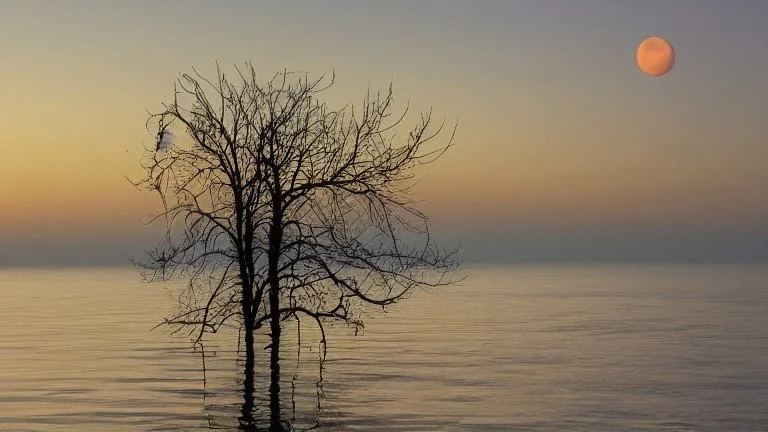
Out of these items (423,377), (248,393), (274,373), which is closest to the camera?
(248,393)

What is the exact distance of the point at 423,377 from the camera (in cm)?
3578

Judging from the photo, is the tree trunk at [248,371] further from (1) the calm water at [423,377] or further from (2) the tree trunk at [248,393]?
(1) the calm water at [423,377]

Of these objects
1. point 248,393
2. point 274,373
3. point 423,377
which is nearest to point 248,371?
point 274,373

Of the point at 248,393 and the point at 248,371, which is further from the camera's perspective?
the point at 248,371

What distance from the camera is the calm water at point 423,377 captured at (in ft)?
87.7

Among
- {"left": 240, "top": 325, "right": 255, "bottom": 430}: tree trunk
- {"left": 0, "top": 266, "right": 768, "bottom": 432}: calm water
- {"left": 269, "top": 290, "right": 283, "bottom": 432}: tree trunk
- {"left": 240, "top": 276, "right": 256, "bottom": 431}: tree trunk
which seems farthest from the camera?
{"left": 0, "top": 266, "right": 768, "bottom": 432}: calm water

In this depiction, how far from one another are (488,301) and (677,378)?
211ft

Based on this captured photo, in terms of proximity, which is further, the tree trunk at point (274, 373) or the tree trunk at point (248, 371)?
the tree trunk at point (248, 371)

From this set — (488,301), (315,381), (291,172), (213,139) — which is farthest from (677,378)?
(488,301)

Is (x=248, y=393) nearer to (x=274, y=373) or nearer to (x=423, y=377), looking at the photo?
(x=274, y=373)

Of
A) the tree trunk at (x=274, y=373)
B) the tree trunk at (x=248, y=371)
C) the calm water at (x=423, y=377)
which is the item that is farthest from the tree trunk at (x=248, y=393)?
the tree trunk at (x=274, y=373)

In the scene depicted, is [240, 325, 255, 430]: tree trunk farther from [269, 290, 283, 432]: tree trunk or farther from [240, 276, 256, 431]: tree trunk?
[269, 290, 283, 432]: tree trunk

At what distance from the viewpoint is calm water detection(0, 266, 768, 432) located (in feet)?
87.7

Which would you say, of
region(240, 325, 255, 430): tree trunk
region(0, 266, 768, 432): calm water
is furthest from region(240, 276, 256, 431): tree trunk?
region(0, 266, 768, 432): calm water
